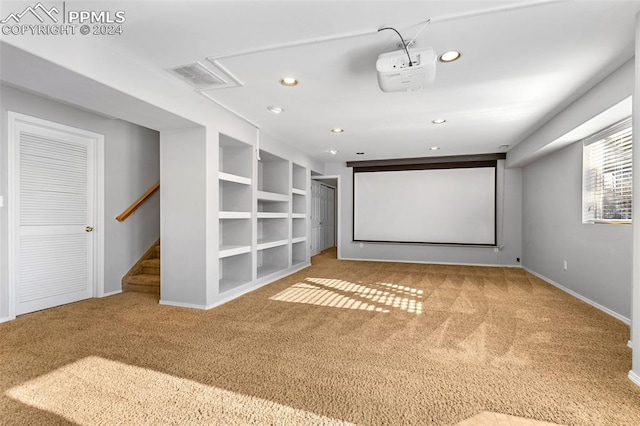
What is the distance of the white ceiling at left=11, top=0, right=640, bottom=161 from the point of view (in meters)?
1.98

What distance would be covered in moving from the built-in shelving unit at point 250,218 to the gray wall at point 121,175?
1.14m

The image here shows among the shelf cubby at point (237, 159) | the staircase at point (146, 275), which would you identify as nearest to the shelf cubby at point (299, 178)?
the shelf cubby at point (237, 159)

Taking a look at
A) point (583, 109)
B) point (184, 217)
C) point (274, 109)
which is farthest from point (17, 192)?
point (583, 109)

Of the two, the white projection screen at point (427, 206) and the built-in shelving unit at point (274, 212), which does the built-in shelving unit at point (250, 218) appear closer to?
the built-in shelving unit at point (274, 212)

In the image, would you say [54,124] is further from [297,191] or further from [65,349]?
[297,191]

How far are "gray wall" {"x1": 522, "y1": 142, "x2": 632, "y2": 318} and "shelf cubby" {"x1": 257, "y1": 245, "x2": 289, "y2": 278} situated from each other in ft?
14.1

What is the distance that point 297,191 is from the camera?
20.5 feet

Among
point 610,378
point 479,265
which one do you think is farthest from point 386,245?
point 610,378

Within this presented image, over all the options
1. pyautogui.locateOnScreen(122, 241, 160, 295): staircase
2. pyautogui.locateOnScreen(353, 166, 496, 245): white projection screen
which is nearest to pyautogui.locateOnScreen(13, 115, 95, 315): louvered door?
pyautogui.locateOnScreen(122, 241, 160, 295): staircase

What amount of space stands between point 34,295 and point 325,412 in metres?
3.63

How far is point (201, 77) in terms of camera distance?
296cm

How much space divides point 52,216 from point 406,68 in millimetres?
4068

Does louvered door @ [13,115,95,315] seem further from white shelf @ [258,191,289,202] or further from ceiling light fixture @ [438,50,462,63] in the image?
ceiling light fixture @ [438,50,462,63]

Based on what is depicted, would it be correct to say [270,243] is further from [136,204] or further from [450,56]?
[450,56]
